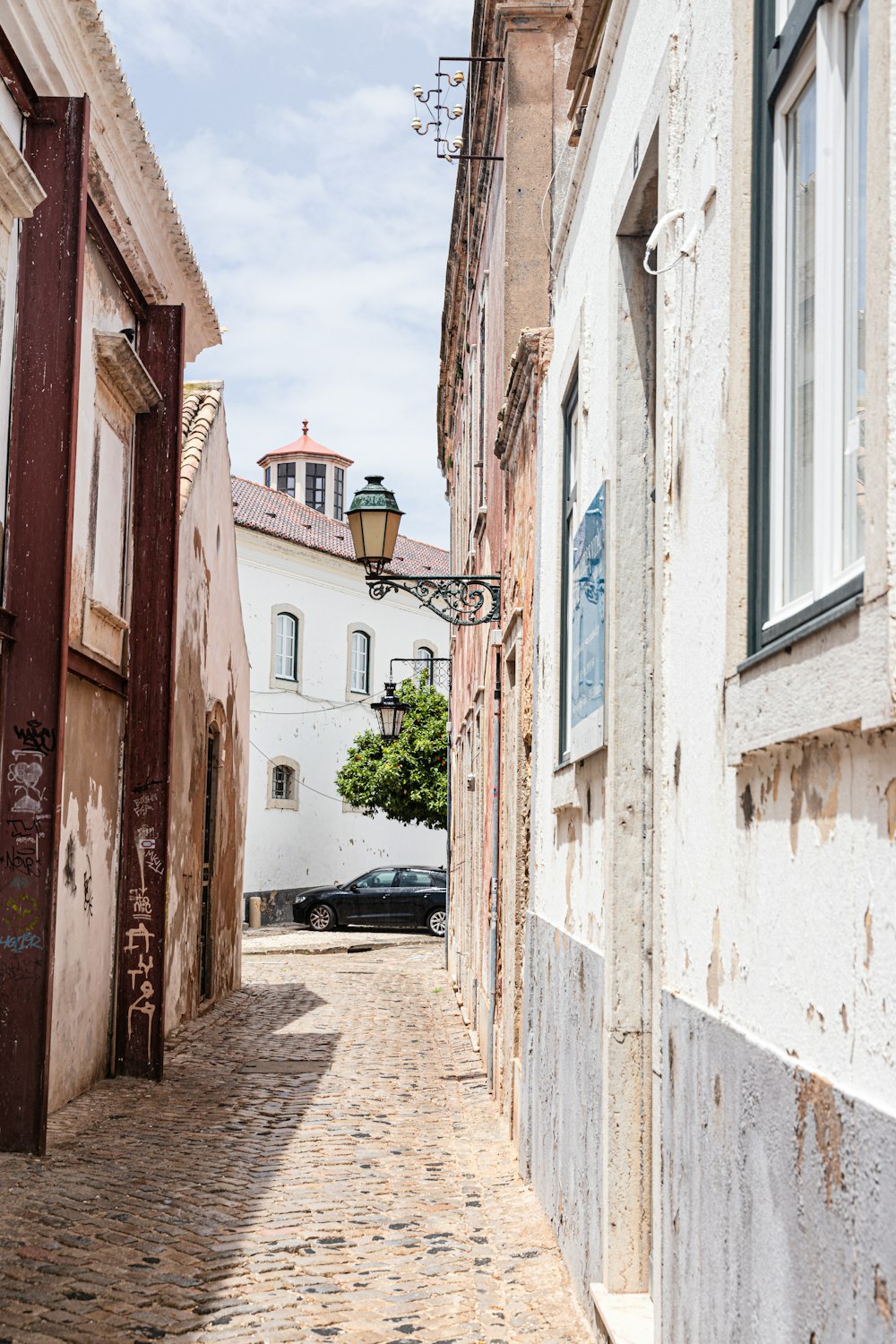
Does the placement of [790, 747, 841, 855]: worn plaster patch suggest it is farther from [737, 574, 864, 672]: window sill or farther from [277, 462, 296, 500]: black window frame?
[277, 462, 296, 500]: black window frame

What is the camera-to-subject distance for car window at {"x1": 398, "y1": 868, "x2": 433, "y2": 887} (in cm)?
3012

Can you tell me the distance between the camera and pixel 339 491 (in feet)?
155

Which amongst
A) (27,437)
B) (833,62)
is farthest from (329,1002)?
(833,62)

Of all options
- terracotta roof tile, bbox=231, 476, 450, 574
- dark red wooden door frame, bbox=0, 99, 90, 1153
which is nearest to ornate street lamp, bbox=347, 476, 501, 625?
dark red wooden door frame, bbox=0, 99, 90, 1153

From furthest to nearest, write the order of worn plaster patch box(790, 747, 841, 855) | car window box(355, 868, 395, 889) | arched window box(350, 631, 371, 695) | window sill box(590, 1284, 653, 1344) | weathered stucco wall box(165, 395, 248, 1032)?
arched window box(350, 631, 371, 695), car window box(355, 868, 395, 889), weathered stucco wall box(165, 395, 248, 1032), window sill box(590, 1284, 653, 1344), worn plaster patch box(790, 747, 841, 855)

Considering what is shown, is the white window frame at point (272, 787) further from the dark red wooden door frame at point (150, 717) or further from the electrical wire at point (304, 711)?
the dark red wooden door frame at point (150, 717)

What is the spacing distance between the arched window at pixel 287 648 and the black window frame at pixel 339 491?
9.42m

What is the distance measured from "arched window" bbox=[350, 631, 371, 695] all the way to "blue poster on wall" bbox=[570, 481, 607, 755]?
3413 centimetres

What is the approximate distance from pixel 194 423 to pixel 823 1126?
13.2 m

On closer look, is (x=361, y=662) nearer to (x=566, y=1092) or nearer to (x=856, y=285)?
(x=566, y=1092)

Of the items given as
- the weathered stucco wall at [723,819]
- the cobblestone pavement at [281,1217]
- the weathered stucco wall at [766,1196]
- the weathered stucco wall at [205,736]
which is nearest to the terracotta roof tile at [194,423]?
the weathered stucco wall at [205,736]

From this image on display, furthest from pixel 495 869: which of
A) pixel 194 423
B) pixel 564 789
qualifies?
pixel 194 423

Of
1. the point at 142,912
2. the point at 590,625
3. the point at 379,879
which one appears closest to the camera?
the point at 590,625

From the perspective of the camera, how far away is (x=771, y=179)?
2893 millimetres
